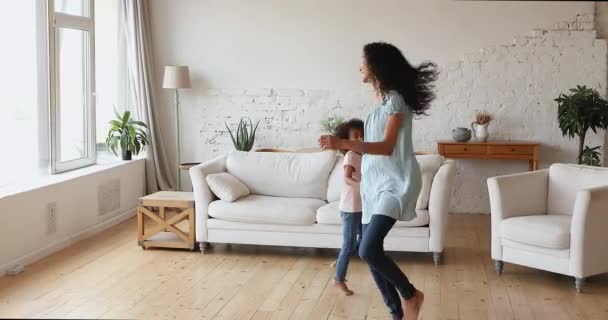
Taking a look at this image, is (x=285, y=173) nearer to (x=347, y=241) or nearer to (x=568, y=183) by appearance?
(x=347, y=241)

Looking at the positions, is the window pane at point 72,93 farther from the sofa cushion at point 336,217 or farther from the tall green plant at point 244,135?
the sofa cushion at point 336,217

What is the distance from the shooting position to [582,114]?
6.79 meters

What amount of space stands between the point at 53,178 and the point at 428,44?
4082 millimetres

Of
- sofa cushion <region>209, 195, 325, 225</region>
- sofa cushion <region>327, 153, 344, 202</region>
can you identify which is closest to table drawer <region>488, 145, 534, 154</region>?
sofa cushion <region>327, 153, 344, 202</region>

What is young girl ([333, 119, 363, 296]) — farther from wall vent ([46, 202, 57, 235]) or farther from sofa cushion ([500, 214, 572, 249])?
wall vent ([46, 202, 57, 235])

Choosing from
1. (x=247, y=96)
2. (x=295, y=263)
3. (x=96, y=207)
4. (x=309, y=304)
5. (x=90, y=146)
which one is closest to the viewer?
(x=309, y=304)

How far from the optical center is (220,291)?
15.0 ft

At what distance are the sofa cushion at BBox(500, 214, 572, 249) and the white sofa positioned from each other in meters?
A: 0.53

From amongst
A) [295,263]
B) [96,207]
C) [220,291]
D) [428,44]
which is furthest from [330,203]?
[428,44]

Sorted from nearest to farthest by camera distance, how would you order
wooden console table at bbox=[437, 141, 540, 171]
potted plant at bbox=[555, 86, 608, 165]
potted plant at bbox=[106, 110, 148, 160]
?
potted plant at bbox=[555, 86, 608, 165]
wooden console table at bbox=[437, 141, 540, 171]
potted plant at bbox=[106, 110, 148, 160]

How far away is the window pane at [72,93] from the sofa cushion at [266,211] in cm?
176

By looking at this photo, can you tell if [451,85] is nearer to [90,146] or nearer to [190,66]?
[190,66]

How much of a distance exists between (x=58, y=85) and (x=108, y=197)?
1204 mm

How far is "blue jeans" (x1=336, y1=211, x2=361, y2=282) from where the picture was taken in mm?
4422
